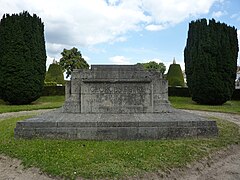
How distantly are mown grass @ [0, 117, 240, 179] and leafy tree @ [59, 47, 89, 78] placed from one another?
167 feet

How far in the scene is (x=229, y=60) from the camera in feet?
58.3

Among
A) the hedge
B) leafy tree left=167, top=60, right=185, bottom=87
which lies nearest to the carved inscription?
the hedge

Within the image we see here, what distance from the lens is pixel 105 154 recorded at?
509 centimetres

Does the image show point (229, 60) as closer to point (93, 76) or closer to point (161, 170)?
point (93, 76)

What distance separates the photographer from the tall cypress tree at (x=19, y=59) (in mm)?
17344

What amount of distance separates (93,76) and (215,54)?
41.7 ft

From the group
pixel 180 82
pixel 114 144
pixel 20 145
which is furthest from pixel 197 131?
pixel 180 82

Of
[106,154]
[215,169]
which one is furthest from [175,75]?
[106,154]

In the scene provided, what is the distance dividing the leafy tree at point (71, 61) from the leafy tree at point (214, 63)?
40.7 meters

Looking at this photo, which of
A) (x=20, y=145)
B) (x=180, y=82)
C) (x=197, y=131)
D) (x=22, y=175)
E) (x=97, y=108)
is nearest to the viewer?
(x=22, y=175)

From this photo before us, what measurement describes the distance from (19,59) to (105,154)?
582 inches

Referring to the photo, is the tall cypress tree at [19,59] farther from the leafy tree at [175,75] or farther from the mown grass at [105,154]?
the leafy tree at [175,75]

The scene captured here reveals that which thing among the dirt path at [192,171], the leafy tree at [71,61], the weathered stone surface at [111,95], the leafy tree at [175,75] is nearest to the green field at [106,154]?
the dirt path at [192,171]

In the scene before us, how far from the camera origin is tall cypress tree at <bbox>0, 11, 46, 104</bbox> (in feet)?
56.9
